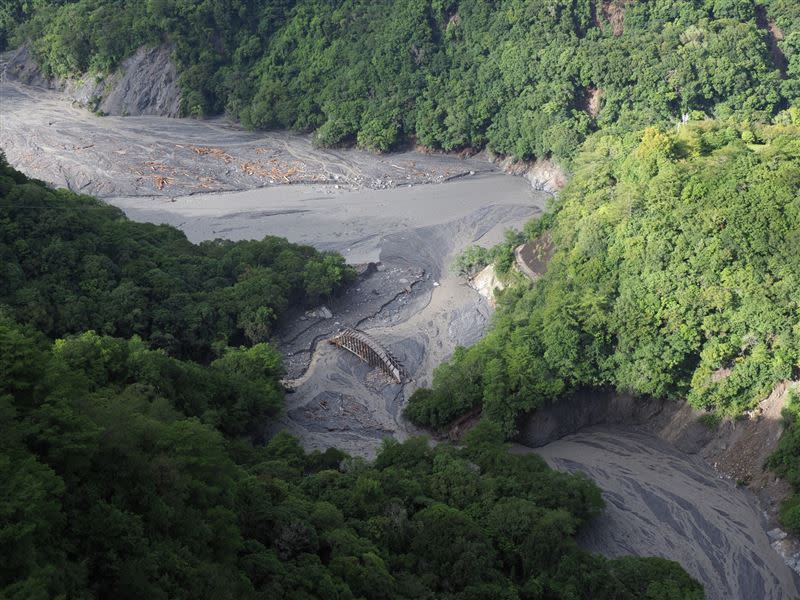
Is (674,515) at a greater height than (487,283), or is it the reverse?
(487,283)

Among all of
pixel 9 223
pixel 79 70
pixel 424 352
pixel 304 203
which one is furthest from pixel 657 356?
pixel 79 70

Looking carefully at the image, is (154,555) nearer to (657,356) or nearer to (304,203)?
(657,356)

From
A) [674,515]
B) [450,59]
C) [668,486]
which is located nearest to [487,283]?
[668,486]

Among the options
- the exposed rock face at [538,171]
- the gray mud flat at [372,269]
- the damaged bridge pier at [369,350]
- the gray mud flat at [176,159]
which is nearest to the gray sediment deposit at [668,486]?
the gray mud flat at [372,269]

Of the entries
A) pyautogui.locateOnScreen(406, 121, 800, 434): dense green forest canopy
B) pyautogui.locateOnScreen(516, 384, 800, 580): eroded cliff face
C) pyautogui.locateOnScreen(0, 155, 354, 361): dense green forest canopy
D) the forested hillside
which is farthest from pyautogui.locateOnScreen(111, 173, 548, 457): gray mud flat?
pyautogui.locateOnScreen(516, 384, 800, 580): eroded cliff face

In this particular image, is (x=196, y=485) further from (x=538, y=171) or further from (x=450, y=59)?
(x=450, y=59)

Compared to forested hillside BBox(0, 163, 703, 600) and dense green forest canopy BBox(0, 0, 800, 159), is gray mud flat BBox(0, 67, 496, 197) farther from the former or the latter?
forested hillside BBox(0, 163, 703, 600)
